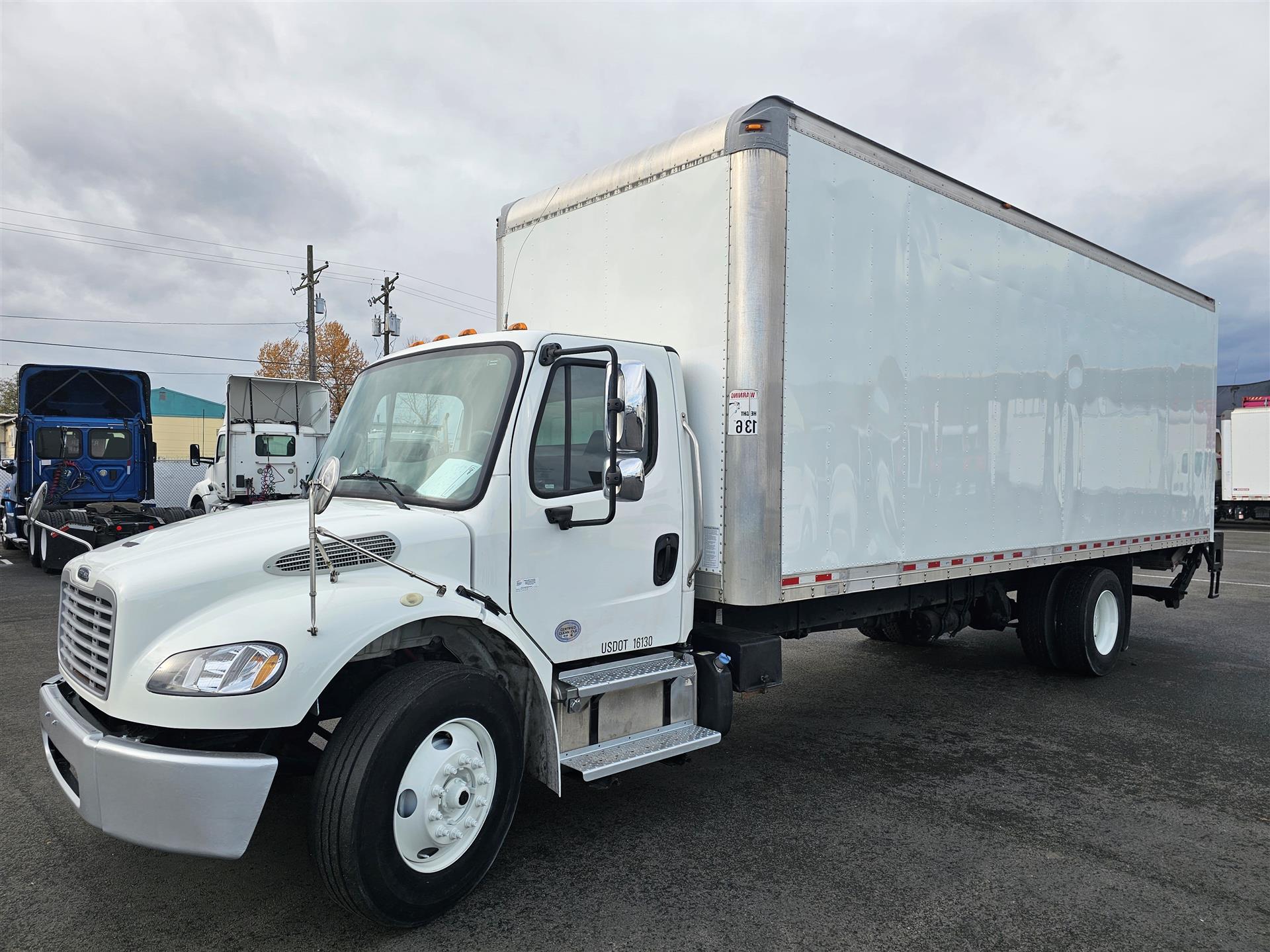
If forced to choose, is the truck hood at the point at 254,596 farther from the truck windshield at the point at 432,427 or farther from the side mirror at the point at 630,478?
the side mirror at the point at 630,478

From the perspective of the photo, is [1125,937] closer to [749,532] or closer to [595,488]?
[749,532]

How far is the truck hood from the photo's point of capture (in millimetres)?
3092

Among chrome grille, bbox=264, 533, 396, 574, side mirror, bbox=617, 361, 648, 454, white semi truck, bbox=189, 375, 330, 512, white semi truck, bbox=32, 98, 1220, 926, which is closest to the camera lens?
white semi truck, bbox=32, 98, 1220, 926

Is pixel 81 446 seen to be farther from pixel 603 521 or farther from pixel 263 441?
pixel 603 521

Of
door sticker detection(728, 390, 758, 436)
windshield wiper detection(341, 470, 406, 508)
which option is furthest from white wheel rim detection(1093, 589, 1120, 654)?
windshield wiper detection(341, 470, 406, 508)

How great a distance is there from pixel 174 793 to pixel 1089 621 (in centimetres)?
734

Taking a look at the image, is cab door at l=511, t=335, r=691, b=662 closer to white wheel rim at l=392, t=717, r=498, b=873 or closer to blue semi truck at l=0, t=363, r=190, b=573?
white wheel rim at l=392, t=717, r=498, b=873

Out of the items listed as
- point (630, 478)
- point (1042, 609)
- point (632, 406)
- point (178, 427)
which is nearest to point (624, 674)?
point (630, 478)

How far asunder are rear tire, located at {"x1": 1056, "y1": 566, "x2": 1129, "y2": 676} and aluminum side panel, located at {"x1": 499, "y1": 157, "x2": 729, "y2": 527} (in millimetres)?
4699

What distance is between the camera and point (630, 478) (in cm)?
390

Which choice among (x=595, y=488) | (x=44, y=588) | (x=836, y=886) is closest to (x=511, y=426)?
(x=595, y=488)

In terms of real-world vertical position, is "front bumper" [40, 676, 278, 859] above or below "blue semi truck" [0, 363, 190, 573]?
below

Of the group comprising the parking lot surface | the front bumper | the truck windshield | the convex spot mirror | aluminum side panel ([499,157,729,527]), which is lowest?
the parking lot surface

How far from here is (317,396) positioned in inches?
762
